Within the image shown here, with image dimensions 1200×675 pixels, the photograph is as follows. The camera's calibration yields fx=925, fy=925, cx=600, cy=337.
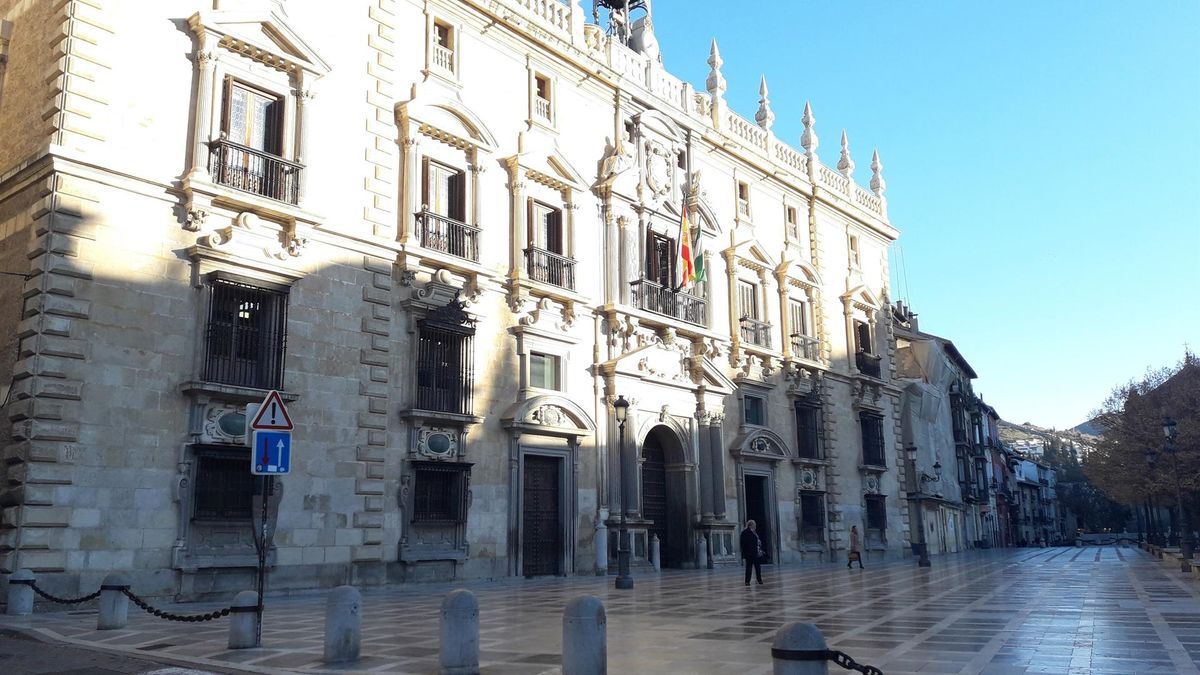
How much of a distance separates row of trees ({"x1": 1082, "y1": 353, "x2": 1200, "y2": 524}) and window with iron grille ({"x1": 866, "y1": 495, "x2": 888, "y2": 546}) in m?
10.4

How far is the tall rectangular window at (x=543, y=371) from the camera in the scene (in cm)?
2209

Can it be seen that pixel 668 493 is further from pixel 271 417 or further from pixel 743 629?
pixel 271 417

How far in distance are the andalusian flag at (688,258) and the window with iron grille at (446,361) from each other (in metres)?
7.88

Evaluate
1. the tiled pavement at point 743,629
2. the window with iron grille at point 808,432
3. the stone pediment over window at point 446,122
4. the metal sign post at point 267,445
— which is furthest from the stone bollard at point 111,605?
the window with iron grille at point 808,432

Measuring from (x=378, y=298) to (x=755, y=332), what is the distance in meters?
15.1

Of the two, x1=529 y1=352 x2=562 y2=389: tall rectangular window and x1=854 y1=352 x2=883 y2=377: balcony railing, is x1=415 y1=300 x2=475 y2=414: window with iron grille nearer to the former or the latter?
x1=529 y1=352 x2=562 y2=389: tall rectangular window

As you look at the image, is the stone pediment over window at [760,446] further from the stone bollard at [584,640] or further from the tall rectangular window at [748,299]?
the stone bollard at [584,640]

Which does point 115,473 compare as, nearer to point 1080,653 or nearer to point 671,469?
point 1080,653

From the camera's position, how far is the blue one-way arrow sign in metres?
9.56

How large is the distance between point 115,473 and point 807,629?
12301 mm

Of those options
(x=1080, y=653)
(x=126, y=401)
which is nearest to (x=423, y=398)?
(x=126, y=401)

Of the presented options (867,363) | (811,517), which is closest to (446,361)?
(811,517)

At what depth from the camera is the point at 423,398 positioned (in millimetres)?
19203

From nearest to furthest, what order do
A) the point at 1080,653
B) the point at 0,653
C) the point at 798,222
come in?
the point at 1080,653, the point at 0,653, the point at 798,222
